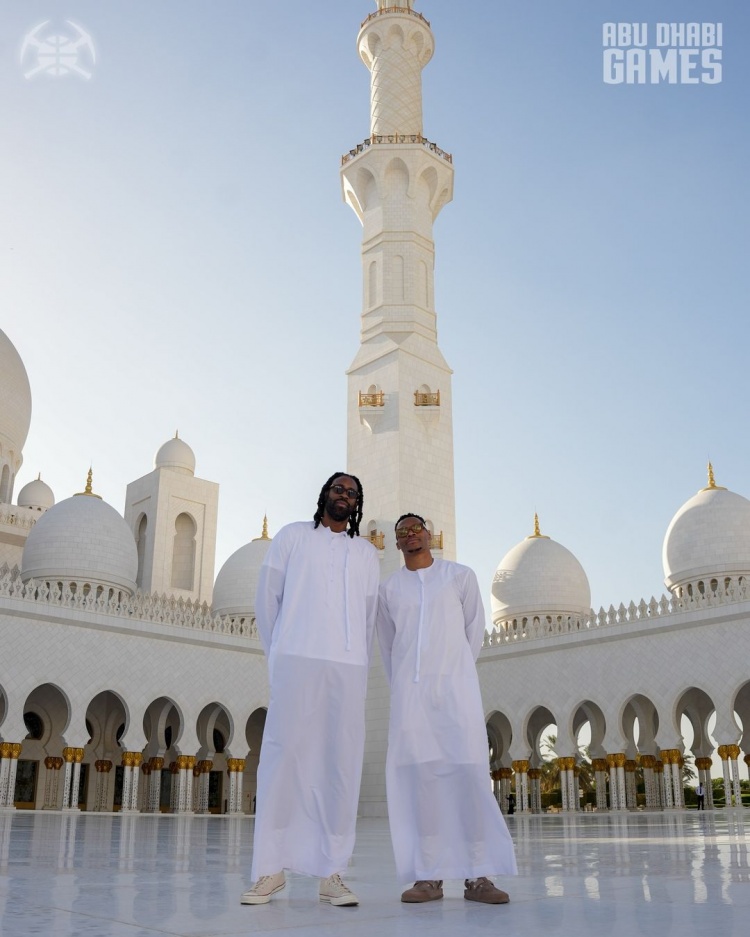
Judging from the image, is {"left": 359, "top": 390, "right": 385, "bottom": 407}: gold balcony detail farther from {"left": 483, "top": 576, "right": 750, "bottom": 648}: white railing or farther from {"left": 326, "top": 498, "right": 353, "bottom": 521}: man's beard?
{"left": 326, "top": 498, "right": 353, "bottom": 521}: man's beard

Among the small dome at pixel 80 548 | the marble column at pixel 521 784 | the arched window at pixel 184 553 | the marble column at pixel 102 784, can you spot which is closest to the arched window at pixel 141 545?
the arched window at pixel 184 553

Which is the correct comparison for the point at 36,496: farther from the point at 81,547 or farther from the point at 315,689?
the point at 315,689

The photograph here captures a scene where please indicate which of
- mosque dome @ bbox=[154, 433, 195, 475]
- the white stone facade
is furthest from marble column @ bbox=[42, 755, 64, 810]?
mosque dome @ bbox=[154, 433, 195, 475]

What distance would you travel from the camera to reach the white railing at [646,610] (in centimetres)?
1665

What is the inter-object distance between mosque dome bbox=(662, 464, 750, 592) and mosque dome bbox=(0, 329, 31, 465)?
600 inches

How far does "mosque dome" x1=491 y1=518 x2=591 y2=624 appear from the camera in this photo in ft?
72.4

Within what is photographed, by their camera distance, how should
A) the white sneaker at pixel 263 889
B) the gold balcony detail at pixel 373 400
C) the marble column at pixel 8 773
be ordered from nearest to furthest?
the white sneaker at pixel 263 889 → the marble column at pixel 8 773 → the gold balcony detail at pixel 373 400

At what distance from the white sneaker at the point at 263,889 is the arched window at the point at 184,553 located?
22.6 m

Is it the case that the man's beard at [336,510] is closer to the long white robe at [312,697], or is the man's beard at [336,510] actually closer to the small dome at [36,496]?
the long white robe at [312,697]

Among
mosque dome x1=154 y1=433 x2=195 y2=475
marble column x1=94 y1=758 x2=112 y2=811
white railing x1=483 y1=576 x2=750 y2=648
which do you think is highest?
mosque dome x1=154 y1=433 x2=195 y2=475

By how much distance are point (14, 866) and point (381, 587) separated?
175 centimetres

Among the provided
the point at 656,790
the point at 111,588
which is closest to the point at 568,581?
the point at 656,790

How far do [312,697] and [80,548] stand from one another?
17.6 metres

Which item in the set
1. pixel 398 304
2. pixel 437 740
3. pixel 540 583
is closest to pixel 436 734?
pixel 437 740
